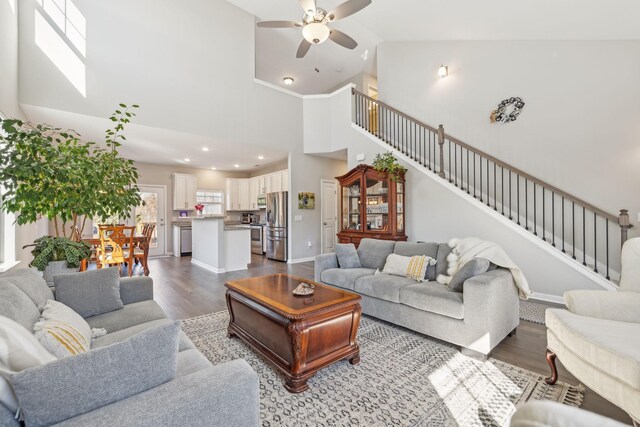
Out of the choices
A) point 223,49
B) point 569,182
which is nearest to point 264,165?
point 223,49

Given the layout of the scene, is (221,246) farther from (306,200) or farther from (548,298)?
(548,298)

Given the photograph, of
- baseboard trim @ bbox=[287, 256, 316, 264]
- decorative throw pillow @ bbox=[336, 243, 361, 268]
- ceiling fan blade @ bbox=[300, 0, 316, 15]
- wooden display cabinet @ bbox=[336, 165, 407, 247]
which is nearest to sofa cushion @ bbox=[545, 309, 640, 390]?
decorative throw pillow @ bbox=[336, 243, 361, 268]

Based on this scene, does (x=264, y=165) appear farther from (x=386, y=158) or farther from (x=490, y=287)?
(x=490, y=287)

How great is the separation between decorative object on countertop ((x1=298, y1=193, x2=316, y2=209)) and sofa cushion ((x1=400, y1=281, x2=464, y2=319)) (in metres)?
4.40

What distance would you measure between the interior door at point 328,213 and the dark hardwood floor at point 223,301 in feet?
3.34

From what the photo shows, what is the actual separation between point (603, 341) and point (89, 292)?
10.7 ft

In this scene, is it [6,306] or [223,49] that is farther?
[223,49]

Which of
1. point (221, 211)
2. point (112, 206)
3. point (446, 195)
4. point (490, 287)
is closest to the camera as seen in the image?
point (490, 287)

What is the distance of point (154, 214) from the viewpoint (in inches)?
324

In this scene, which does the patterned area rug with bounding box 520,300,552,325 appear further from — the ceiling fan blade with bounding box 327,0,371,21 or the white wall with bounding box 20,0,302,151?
the white wall with bounding box 20,0,302,151

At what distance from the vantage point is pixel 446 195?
4785 mm

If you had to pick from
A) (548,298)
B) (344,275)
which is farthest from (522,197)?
(344,275)

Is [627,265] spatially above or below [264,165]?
below

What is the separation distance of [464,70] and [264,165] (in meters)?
5.67
